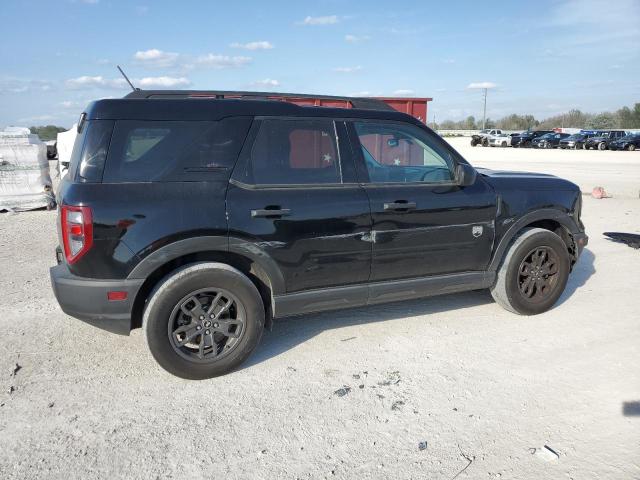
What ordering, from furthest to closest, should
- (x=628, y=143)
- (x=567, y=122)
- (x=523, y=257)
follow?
(x=567, y=122), (x=628, y=143), (x=523, y=257)

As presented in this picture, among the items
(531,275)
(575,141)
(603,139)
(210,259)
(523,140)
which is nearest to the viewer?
(210,259)

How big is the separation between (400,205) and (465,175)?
688 millimetres

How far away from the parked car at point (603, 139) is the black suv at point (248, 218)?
133 ft

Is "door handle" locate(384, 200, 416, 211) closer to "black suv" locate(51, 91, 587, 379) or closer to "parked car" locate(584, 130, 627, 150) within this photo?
"black suv" locate(51, 91, 587, 379)

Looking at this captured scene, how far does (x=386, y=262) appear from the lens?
377 centimetres

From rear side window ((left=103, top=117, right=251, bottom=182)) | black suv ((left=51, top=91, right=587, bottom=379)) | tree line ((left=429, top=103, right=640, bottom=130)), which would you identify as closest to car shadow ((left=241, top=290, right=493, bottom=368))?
→ black suv ((left=51, top=91, right=587, bottom=379))

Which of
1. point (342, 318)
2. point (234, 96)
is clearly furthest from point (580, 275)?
point (234, 96)

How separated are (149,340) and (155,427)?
1.91 feet

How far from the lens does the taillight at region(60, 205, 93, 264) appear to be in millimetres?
2979

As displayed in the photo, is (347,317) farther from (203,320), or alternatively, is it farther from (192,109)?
(192,109)

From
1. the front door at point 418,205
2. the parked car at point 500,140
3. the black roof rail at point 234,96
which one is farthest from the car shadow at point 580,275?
the parked car at point 500,140

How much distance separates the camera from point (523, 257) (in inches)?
170

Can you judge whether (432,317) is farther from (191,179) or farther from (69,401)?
(69,401)

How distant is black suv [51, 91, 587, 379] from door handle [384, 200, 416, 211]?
0.01 metres
